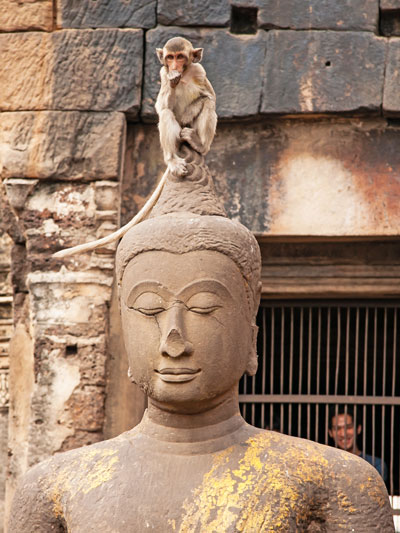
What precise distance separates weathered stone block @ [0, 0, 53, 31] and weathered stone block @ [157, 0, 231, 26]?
2.29ft

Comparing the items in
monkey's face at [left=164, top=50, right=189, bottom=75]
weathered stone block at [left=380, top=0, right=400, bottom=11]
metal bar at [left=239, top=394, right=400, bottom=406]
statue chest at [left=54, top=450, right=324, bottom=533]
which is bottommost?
statue chest at [left=54, top=450, right=324, bottom=533]

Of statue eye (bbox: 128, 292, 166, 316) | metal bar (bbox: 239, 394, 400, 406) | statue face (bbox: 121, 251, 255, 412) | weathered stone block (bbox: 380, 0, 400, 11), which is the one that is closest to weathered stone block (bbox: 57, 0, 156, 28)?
weathered stone block (bbox: 380, 0, 400, 11)

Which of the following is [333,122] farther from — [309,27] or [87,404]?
[87,404]

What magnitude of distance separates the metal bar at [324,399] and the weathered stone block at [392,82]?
6.07 feet

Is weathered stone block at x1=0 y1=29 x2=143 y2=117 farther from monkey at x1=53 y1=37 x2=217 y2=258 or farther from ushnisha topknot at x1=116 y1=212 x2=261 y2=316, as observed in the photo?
ushnisha topknot at x1=116 y1=212 x2=261 y2=316

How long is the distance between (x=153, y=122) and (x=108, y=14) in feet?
2.30

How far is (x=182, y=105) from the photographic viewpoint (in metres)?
4.66

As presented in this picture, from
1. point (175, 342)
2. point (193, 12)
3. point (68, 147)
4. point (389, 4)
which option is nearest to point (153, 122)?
point (68, 147)

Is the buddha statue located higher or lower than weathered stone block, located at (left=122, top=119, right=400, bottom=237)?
lower

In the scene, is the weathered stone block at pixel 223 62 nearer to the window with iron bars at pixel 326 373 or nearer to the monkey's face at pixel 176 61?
the window with iron bars at pixel 326 373

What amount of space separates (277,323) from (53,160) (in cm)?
272

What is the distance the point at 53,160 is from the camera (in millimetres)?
7160

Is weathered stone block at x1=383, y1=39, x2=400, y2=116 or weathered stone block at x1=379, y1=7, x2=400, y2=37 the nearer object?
weathered stone block at x1=383, y1=39, x2=400, y2=116

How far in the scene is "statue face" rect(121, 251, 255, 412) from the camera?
4.14m
